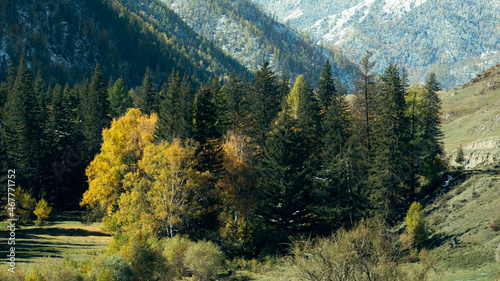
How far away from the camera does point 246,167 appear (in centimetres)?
4747

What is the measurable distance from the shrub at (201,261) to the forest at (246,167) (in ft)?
2.28

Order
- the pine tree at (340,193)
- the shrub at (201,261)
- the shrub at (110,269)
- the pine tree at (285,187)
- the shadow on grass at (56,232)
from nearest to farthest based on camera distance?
the shrub at (110,269) < the shrub at (201,261) < the shadow on grass at (56,232) < the pine tree at (285,187) < the pine tree at (340,193)

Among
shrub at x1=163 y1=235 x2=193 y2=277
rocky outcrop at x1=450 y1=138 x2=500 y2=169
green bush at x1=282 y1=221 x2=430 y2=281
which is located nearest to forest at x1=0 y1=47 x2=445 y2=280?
shrub at x1=163 y1=235 x2=193 y2=277

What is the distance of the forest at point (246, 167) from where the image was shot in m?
43.6

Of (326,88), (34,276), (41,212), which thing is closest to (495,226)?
(326,88)

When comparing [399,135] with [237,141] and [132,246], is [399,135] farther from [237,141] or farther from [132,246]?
[132,246]

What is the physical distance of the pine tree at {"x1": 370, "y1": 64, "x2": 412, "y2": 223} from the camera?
159 ft

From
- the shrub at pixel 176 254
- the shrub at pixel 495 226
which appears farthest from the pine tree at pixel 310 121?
the shrub at pixel 176 254

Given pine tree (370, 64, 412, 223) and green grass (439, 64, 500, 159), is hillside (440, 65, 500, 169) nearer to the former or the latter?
green grass (439, 64, 500, 159)

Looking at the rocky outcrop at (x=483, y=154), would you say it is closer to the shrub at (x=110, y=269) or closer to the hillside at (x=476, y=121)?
the hillside at (x=476, y=121)

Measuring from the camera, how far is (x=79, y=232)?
47281 mm

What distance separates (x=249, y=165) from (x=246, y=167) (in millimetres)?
1078

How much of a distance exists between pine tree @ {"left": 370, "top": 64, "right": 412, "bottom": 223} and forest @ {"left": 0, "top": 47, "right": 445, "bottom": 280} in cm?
15

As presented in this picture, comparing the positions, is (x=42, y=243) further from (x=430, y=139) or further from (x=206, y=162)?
(x=430, y=139)
